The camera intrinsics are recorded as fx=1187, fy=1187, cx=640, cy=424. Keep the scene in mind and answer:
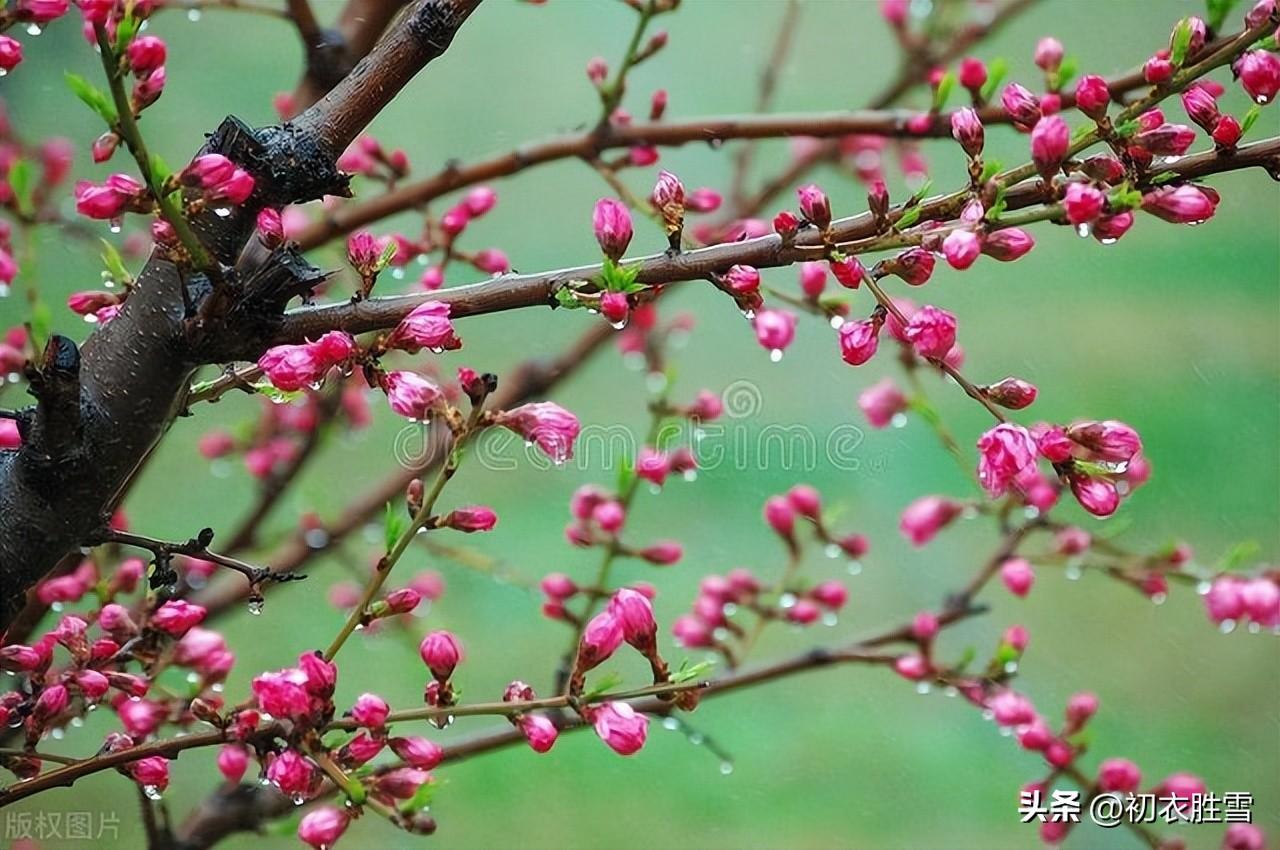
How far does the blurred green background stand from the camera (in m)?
0.84

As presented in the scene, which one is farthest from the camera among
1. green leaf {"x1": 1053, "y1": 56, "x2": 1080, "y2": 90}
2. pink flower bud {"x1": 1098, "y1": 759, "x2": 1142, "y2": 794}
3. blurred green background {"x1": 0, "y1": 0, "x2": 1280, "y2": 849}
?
blurred green background {"x1": 0, "y1": 0, "x2": 1280, "y2": 849}

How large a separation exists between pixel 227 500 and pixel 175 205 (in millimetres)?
682

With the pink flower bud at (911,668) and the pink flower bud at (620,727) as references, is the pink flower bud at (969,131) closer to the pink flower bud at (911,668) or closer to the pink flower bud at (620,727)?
the pink flower bud at (620,727)

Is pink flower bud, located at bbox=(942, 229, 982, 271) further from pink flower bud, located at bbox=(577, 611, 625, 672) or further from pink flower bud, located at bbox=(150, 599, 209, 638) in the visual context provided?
pink flower bud, located at bbox=(150, 599, 209, 638)

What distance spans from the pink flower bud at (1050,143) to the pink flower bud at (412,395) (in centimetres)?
17

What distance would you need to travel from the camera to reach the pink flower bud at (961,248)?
12.1 inches

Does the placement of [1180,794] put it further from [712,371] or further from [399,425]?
[399,425]

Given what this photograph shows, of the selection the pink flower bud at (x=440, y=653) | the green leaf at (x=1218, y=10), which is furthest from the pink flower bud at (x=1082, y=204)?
the pink flower bud at (x=440, y=653)

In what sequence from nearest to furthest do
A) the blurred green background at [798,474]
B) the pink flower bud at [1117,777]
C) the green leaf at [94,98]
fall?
the green leaf at [94,98] < the pink flower bud at [1117,777] < the blurred green background at [798,474]

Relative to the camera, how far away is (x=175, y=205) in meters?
0.31

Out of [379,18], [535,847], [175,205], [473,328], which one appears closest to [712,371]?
[473,328]

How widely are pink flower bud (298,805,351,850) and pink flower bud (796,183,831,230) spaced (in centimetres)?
23

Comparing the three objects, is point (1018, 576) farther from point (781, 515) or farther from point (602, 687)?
point (602, 687)

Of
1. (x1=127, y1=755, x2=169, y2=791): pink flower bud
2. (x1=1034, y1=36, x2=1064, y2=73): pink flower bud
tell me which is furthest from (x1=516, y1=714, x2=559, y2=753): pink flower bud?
(x1=1034, y1=36, x2=1064, y2=73): pink flower bud
